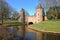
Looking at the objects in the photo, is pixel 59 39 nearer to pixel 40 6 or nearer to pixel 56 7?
pixel 56 7

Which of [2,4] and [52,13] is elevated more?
[2,4]

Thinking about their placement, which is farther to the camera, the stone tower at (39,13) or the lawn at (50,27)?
the stone tower at (39,13)

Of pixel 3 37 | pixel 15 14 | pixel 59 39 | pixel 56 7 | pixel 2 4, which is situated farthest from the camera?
pixel 15 14

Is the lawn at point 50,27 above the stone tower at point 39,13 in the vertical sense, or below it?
below

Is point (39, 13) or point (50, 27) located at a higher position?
point (39, 13)

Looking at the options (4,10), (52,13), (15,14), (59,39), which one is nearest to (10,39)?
(59,39)

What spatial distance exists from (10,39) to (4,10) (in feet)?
109

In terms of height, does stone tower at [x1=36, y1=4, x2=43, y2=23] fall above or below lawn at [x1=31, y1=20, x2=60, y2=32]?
above

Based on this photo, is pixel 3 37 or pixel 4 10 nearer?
pixel 3 37

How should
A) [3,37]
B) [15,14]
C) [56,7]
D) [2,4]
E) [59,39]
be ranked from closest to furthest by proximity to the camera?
[3,37] → [59,39] → [56,7] → [2,4] → [15,14]

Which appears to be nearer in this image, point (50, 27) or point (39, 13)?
point (50, 27)

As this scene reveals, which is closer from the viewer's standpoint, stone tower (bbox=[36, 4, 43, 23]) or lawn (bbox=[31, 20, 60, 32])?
lawn (bbox=[31, 20, 60, 32])

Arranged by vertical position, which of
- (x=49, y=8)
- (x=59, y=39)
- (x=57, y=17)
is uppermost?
(x=49, y=8)

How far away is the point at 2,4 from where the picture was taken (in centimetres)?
4619
